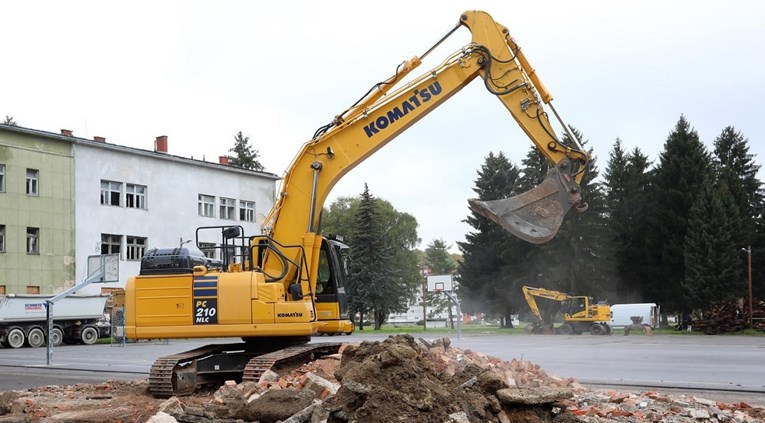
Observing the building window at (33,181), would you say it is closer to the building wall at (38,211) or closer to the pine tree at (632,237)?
the building wall at (38,211)

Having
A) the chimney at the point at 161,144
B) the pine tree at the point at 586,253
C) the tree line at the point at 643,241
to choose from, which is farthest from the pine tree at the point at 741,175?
the chimney at the point at 161,144

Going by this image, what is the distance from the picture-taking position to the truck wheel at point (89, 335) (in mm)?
40216

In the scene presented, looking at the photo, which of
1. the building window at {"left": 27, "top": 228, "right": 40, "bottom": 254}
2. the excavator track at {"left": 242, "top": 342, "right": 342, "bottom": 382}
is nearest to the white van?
the building window at {"left": 27, "top": 228, "right": 40, "bottom": 254}

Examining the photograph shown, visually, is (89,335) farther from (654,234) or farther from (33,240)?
(654,234)

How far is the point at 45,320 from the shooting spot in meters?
38.5

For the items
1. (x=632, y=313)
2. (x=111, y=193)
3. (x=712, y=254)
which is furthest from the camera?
(x=632, y=313)

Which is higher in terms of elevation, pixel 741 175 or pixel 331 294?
pixel 741 175

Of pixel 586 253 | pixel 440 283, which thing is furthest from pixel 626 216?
pixel 440 283

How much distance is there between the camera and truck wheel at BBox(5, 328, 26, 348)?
36656 millimetres

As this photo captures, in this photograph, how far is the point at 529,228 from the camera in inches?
489

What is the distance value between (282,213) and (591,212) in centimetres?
4526

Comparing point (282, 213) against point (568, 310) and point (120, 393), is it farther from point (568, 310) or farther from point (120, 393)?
point (568, 310)

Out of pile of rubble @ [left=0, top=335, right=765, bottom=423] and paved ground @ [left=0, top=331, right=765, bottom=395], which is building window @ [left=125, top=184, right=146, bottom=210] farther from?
pile of rubble @ [left=0, top=335, right=765, bottom=423]

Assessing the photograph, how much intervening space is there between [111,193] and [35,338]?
42.7ft
